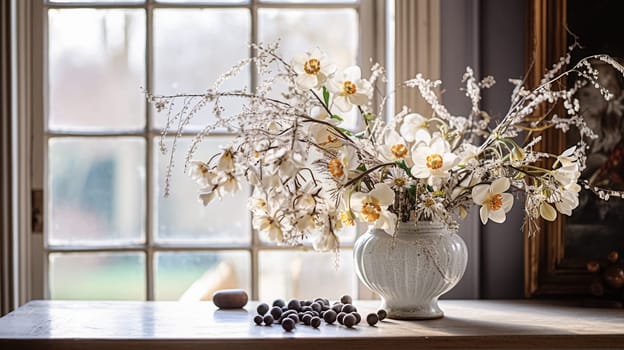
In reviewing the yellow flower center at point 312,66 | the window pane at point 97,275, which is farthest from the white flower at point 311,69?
the window pane at point 97,275

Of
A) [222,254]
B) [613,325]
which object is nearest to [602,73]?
[613,325]

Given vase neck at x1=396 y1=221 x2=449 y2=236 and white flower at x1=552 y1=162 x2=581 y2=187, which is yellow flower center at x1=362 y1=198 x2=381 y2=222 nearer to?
vase neck at x1=396 y1=221 x2=449 y2=236

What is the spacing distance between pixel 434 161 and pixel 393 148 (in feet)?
0.33

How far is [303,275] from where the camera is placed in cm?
233

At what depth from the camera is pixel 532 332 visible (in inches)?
64.3

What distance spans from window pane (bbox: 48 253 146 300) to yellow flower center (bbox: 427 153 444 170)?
40.6 inches

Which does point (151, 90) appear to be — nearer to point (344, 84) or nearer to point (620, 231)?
Result: point (344, 84)

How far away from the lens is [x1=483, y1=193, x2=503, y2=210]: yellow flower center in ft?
5.50

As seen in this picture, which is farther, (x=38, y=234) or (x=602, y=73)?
(x=38, y=234)

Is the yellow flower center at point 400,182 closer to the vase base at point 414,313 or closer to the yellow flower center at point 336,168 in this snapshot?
the yellow flower center at point 336,168

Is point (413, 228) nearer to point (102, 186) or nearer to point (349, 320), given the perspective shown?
point (349, 320)

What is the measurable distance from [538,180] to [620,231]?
499mm

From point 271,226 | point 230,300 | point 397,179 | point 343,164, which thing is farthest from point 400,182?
Result: point 230,300

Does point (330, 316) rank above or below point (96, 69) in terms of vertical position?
below
